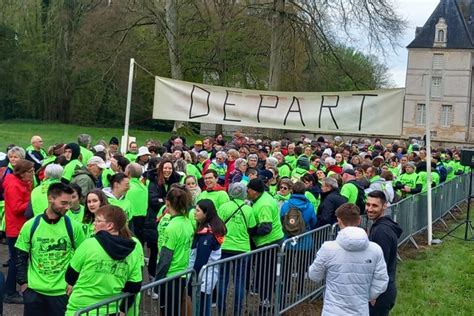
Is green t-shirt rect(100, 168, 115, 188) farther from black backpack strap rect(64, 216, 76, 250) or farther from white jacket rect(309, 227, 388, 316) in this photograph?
white jacket rect(309, 227, 388, 316)

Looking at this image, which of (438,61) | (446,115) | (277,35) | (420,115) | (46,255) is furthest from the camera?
(438,61)

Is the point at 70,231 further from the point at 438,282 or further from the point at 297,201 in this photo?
the point at 438,282

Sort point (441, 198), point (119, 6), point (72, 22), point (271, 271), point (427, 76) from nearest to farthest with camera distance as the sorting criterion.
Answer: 1. point (271, 271)
2. point (427, 76)
3. point (441, 198)
4. point (119, 6)
5. point (72, 22)

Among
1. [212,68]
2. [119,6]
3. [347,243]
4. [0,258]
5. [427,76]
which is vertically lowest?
[0,258]

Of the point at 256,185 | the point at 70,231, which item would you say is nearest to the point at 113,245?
the point at 70,231

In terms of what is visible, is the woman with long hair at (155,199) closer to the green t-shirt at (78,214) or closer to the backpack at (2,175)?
the green t-shirt at (78,214)

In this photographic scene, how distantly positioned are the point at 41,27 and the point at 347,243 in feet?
156

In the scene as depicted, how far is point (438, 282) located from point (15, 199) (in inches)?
255

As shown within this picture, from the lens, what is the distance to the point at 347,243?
183 inches

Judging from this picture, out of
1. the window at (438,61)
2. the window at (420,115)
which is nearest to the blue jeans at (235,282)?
the window at (420,115)

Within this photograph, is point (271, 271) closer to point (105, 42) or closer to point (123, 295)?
point (123, 295)

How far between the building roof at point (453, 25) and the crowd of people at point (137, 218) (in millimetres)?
56317

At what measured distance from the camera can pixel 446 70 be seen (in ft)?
206

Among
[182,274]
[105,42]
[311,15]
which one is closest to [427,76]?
[182,274]
